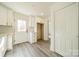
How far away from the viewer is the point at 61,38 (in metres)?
3.14

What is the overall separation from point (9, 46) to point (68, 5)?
3.49m

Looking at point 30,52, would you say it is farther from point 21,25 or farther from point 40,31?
point 40,31

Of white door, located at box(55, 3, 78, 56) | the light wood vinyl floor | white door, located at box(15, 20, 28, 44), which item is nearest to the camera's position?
white door, located at box(55, 3, 78, 56)

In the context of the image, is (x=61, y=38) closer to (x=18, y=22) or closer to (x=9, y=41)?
(x=9, y=41)

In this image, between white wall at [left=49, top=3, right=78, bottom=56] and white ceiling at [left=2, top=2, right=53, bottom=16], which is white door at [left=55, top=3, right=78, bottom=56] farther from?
white ceiling at [left=2, top=2, right=53, bottom=16]

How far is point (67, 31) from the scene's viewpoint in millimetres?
2811

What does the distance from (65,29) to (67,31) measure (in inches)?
5.2

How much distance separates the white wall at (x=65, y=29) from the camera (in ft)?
8.34

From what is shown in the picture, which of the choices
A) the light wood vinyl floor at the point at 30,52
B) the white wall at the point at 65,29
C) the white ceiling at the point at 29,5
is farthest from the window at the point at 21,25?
the white wall at the point at 65,29

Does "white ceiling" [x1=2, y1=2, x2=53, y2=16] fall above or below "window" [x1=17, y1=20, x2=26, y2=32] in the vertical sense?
above

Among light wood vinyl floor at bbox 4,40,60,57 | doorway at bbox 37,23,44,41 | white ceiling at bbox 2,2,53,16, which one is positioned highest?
white ceiling at bbox 2,2,53,16

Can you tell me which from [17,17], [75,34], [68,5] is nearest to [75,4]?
[68,5]

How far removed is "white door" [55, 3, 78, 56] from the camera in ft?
8.31

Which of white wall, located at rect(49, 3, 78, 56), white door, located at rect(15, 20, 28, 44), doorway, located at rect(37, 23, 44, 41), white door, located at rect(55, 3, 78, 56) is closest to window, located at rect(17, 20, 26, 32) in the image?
white door, located at rect(15, 20, 28, 44)
